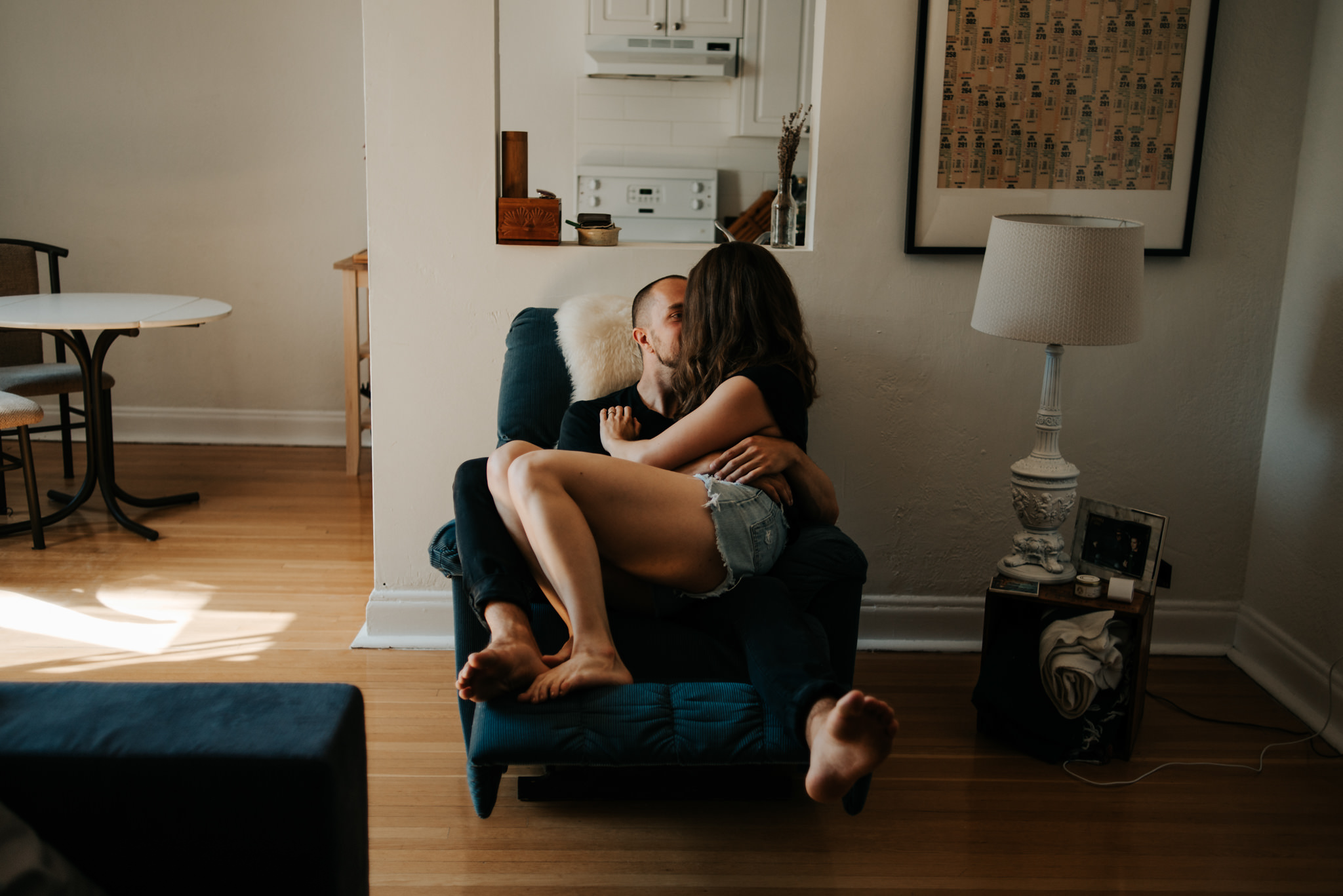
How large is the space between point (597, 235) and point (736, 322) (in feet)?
2.35

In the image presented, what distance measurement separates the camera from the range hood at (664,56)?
13.8ft

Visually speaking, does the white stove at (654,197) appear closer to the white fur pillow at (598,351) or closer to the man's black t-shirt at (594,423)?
Answer: the white fur pillow at (598,351)

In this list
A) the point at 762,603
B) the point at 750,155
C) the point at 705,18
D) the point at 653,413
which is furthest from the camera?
the point at 750,155

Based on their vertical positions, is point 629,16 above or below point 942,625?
above

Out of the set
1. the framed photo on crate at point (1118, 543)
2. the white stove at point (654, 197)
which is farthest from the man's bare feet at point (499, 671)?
the white stove at point (654, 197)

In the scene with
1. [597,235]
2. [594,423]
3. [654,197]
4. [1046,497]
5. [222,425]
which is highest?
[654,197]

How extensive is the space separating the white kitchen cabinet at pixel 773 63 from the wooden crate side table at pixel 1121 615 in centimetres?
270

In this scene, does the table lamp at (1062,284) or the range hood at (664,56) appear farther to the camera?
the range hood at (664,56)

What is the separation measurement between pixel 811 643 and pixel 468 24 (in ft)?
5.46

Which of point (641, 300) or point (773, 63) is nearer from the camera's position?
point (641, 300)

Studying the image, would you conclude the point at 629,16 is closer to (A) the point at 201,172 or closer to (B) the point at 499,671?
(A) the point at 201,172

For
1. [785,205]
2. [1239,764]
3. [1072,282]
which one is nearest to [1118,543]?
[1239,764]

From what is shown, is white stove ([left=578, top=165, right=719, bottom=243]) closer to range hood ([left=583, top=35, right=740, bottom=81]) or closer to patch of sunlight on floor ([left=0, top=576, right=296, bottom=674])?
range hood ([left=583, top=35, right=740, bottom=81])

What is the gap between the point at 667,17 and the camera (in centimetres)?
420
